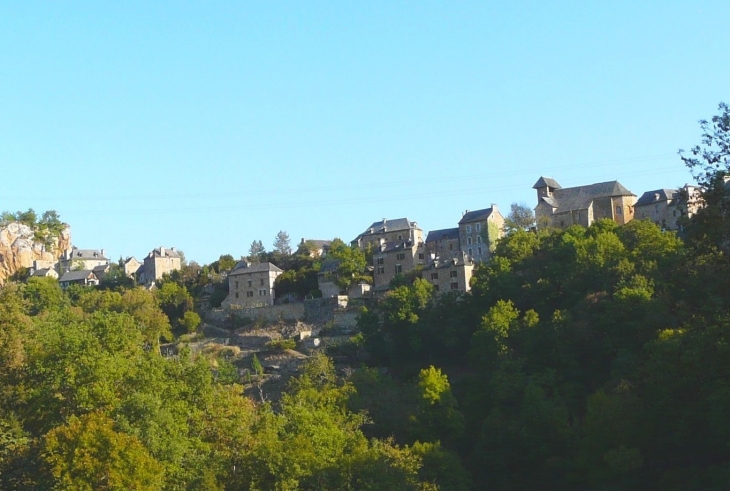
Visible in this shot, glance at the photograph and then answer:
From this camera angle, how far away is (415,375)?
228 ft

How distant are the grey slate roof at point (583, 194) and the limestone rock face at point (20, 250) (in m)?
60.8

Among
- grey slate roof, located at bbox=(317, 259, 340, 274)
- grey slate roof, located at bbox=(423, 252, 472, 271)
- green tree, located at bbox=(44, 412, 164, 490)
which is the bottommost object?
green tree, located at bbox=(44, 412, 164, 490)

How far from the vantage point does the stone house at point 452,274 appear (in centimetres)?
7844

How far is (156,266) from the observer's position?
337ft

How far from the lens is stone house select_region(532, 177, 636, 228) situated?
8475 centimetres

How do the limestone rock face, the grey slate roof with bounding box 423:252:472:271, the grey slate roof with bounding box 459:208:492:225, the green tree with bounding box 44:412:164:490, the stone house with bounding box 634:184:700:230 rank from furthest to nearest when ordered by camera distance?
the limestone rock face → the grey slate roof with bounding box 459:208:492:225 → the stone house with bounding box 634:184:700:230 → the grey slate roof with bounding box 423:252:472:271 → the green tree with bounding box 44:412:164:490

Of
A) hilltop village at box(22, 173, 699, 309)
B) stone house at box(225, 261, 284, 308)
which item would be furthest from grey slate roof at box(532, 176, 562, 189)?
stone house at box(225, 261, 284, 308)

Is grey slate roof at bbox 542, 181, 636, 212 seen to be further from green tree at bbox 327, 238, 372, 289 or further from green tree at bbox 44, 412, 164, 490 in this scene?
green tree at bbox 44, 412, 164, 490

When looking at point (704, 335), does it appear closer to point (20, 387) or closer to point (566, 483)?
point (566, 483)

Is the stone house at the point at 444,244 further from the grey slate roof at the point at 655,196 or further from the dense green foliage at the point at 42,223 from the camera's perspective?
the dense green foliage at the point at 42,223

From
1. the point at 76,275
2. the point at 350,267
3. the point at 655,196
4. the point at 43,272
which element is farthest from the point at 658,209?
the point at 43,272

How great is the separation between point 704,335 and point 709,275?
2.36m

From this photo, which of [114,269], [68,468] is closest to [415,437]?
[68,468]

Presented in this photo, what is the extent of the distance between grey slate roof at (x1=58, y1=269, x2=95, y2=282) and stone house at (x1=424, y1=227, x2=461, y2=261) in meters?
40.5
